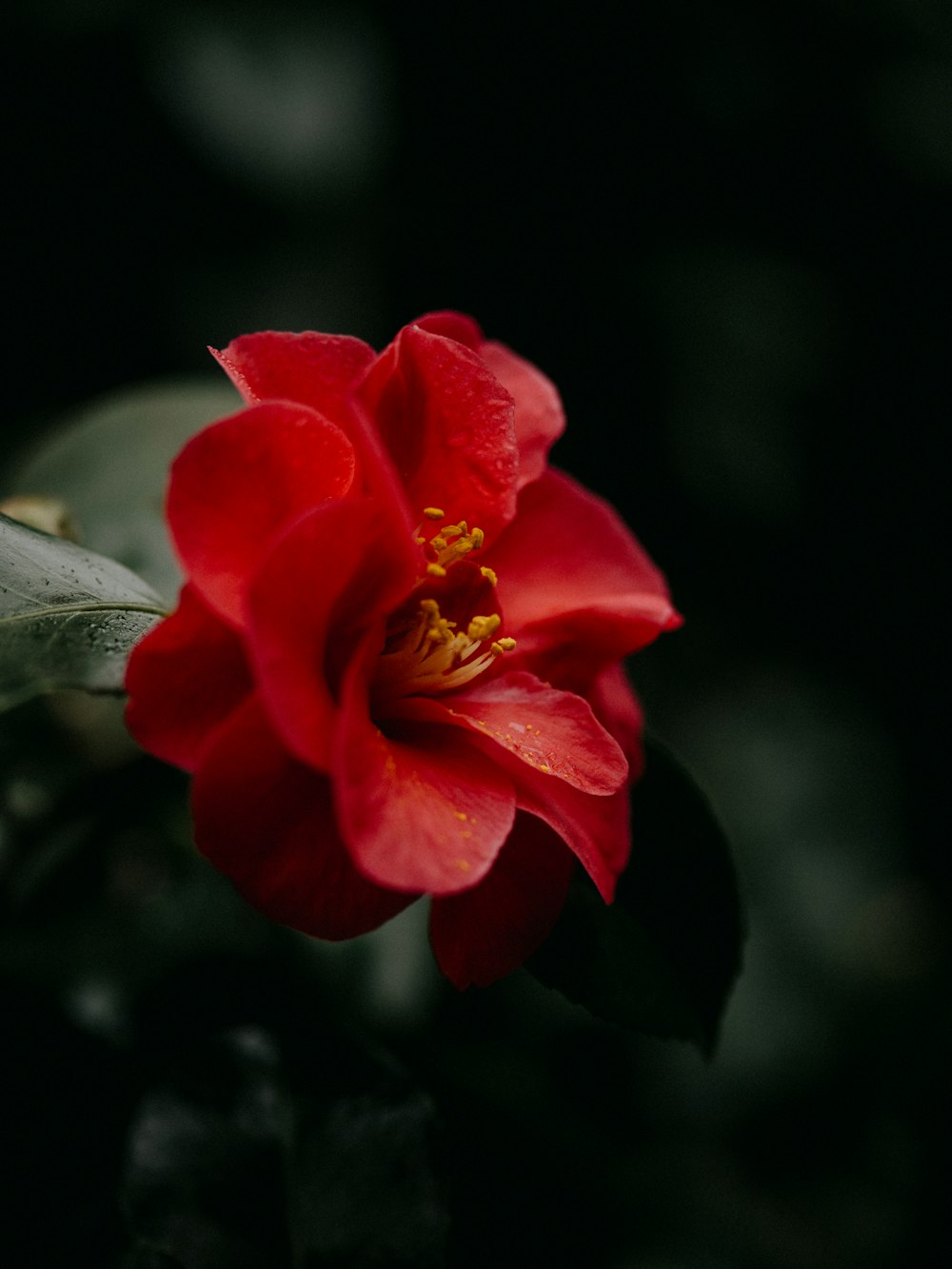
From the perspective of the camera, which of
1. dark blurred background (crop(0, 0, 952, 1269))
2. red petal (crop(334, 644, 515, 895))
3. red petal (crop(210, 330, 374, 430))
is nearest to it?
red petal (crop(334, 644, 515, 895))

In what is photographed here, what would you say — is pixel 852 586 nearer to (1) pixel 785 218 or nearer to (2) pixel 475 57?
(1) pixel 785 218

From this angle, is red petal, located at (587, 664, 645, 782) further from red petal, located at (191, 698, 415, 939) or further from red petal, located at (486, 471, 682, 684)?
red petal, located at (191, 698, 415, 939)

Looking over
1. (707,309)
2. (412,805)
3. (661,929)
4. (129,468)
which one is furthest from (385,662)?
(707,309)

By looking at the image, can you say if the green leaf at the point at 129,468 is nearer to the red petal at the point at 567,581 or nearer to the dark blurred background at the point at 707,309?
the red petal at the point at 567,581

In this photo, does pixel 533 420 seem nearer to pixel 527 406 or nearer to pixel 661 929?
pixel 527 406

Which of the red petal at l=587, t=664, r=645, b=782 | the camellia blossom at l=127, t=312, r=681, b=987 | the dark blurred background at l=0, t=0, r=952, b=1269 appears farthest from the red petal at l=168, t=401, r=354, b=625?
the dark blurred background at l=0, t=0, r=952, b=1269

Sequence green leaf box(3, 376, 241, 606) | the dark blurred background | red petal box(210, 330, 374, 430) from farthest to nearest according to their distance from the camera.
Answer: the dark blurred background, green leaf box(3, 376, 241, 606), red petal box(210, 330, 374, 430)

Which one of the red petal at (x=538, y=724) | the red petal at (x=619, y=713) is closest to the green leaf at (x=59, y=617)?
the red petal at (x=538, y=724)
